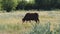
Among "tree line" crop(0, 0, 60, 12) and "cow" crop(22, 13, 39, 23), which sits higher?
"cow" crop(22, 13, 39, 23)

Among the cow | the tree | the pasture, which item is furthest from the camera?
the tree

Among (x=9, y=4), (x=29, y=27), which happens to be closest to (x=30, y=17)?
(x=29, y=27)

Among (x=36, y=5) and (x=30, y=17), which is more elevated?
(x=30, y=17)

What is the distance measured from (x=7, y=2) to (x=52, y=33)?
2055 inches

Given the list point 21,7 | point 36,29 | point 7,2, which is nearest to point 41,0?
point 21,7

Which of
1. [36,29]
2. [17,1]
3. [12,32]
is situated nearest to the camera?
[36,29]

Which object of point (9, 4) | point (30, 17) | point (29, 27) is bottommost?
point (9, 4)

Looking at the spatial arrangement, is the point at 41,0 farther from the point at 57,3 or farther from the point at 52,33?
the point at 52,33

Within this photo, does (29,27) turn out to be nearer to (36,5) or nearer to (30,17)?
(30,17)

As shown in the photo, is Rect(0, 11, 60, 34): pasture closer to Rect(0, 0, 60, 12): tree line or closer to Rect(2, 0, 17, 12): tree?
Rect(2, 0, 17, 12): tree

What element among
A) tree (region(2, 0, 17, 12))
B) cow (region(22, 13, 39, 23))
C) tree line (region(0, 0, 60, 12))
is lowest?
tree line (region(0, 0, 60, 12))

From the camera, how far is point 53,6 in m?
66.8

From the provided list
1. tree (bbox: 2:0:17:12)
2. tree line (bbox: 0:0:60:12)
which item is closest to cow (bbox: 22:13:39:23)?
tree (bbox: 2:0:17:12)

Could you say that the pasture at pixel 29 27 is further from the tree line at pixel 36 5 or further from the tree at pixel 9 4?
the tree line at pixel 36 5
